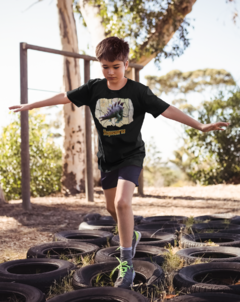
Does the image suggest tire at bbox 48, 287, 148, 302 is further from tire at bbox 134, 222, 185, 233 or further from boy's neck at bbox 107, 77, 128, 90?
tire at bbox 134, 222, 185, 233

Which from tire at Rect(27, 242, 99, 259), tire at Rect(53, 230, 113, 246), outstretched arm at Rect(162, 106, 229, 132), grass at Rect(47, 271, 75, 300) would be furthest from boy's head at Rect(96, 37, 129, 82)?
tire at Rect(53, 230, 113, 246)

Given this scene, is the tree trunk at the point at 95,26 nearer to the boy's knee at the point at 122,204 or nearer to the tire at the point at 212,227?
the tire at the point at 212,227

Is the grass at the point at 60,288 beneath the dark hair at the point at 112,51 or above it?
beneath

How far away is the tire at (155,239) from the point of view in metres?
4.12

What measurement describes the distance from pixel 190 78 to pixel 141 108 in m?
33.2

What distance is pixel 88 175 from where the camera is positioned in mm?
8562

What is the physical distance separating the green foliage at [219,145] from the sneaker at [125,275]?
35.5 feet

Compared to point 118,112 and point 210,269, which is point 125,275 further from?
point 118,112

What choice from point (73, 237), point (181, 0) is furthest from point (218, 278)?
point (181, 0)

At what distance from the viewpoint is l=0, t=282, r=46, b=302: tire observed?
8.22 ft

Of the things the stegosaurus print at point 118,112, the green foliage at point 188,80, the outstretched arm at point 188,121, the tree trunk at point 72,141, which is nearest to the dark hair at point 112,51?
the stegosaurus print at point 118,112

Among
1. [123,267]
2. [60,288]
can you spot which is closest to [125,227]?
[123,267]

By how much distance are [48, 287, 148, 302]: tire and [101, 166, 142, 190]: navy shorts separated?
88 centimetres

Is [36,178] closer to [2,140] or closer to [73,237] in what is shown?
[2,140]
